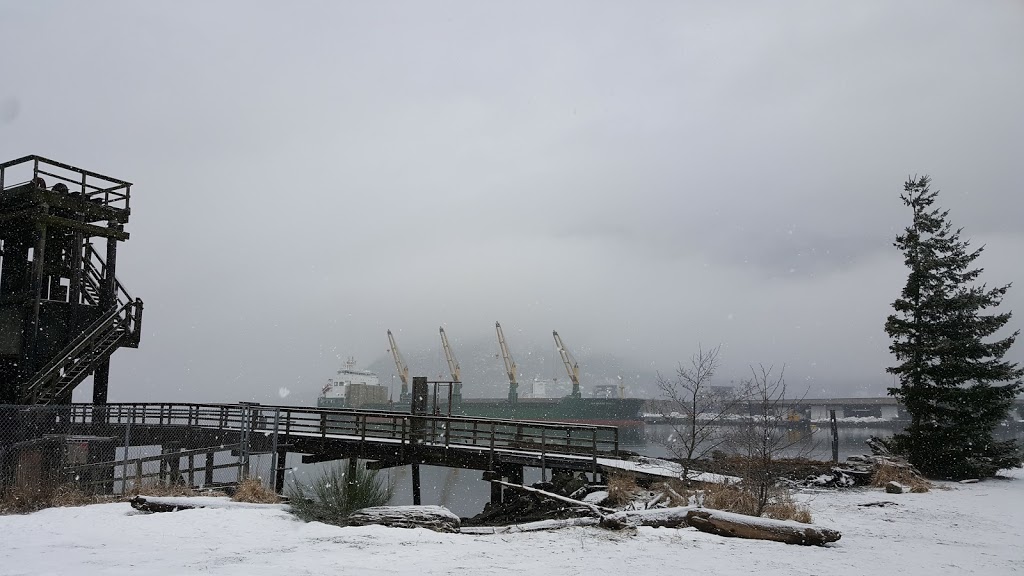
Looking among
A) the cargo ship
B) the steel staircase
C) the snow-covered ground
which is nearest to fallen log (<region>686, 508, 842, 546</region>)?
the snow-covered ground

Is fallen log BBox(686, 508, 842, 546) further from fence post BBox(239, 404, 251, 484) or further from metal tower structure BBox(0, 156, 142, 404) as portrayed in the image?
metal tower structure BBox(0, 156, 142, 404)

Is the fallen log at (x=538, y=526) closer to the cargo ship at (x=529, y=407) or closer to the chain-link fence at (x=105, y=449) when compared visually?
the chain-link fence at (x=105, y=449)

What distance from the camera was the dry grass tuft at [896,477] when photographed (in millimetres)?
15977

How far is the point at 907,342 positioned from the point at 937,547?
47.0 feet

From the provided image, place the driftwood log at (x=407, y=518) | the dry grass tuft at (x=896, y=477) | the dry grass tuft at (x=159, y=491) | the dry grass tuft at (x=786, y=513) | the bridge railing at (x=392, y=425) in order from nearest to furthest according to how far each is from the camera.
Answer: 1. the driftwood log at (x=407, y=518)
2. the dry grass tuft at (x=786, y=513)
3. the dry grass tuft at (x=159, y=491)
4. the dry grass tuft at (x=896, y=477)
5. the bridge railing at (x=392, y=425)

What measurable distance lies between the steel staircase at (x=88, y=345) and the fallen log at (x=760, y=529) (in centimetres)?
2002

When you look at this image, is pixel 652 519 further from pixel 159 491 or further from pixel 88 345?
pixel 88 345

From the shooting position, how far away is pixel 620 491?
13.0 meters

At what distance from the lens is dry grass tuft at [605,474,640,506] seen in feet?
42.0

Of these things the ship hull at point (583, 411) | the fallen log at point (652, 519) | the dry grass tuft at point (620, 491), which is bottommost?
the ship hull at point (583, 411)

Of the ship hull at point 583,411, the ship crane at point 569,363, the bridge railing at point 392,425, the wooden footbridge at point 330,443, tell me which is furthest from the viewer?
the ship crane at point 569,363

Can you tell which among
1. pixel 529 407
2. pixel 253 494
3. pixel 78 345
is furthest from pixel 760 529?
pixel 529 407

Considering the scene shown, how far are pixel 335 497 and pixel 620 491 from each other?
579 cm

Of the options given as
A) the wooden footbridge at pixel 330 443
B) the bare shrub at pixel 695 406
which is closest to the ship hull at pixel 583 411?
the wooden footbridge at pixel 330 443
